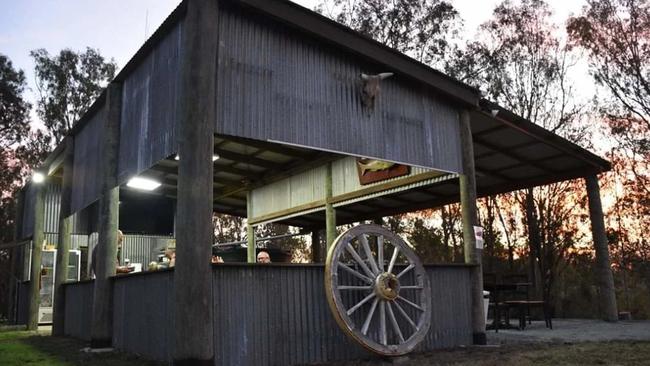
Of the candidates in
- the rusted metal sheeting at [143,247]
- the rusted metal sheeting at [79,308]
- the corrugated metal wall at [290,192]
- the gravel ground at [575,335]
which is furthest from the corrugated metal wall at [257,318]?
the rusted metal sheeting at [143,247]

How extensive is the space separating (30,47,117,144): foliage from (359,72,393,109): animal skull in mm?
26277

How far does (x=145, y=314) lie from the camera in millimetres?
8047

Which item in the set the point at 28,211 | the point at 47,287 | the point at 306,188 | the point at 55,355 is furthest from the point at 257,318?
the point at 28,211

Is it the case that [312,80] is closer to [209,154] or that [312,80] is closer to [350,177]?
[209,154]

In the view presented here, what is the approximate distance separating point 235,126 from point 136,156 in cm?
257


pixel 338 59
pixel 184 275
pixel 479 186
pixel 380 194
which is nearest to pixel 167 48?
pixel 338 59

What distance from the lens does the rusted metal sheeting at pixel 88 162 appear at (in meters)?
10.9

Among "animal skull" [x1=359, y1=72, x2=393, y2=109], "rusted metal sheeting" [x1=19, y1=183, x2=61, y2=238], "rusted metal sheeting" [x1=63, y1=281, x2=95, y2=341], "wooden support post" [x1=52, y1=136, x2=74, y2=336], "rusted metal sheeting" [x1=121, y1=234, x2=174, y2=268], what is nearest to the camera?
"animal skull" [x1=359, y1=72, x2=393, y2=109]

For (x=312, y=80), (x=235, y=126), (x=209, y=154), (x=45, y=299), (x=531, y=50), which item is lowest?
(x=45, y=299)

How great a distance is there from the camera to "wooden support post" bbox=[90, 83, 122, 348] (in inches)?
375

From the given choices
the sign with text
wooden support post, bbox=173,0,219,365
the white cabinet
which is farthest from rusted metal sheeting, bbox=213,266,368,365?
the white cabinet

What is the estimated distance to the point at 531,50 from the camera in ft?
68.5

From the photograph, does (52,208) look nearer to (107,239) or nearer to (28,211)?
(28,211)

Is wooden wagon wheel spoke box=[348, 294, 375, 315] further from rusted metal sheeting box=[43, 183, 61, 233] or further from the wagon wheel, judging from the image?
rusted metal sheeting box=[43, 183, 61, 233]
